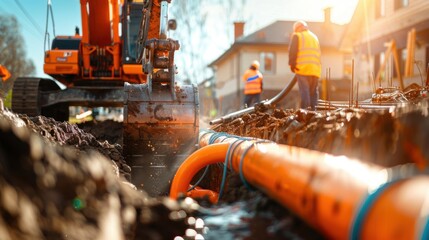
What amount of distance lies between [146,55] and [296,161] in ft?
13.7

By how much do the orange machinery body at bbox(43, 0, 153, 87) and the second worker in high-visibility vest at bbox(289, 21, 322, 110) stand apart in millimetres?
3341

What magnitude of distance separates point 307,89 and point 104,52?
184 inches

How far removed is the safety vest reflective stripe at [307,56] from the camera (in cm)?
880

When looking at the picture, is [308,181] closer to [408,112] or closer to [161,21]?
[408,112]

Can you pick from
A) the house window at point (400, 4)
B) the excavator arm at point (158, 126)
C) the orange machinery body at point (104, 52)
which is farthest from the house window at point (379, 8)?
the excavator arm at point (158, 126)

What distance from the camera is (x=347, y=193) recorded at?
1.56 metres

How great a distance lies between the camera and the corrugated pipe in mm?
1302

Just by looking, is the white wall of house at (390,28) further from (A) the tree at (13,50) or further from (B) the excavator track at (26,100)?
(A) the tree at (13,50)

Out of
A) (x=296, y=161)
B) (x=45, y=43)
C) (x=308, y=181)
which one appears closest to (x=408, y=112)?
(x=296, y=161)

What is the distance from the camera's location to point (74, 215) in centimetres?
164

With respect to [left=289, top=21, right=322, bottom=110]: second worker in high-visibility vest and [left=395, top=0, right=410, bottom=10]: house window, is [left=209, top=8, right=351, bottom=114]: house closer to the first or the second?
[left=395, top=0, right=410, bottom=10]: house window

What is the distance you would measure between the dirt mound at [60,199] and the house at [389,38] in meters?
14.4

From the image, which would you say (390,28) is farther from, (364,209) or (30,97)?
(364,209)

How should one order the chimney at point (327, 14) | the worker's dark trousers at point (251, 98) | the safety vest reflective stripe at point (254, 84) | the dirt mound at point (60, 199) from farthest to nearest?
the chimney at point (327, 14), the worker's dark trousers at point (251, 98), the safety vest reflective stripe at point (254, 84), the dirt mound at point (60, 199)
